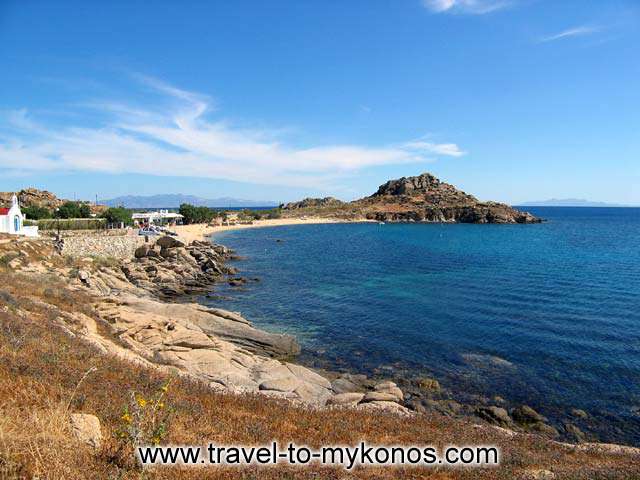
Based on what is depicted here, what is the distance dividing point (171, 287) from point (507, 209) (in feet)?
496

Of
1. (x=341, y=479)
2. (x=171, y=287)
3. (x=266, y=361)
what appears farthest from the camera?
(x=171, y=287)

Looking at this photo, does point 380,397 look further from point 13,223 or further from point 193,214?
point 193,214

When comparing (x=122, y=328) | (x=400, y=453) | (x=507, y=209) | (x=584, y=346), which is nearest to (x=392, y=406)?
(x=400, y=453)

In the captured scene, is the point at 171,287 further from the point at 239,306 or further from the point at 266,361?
the point at 266,361

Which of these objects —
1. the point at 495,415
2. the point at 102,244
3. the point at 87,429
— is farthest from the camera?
the point at 102,244

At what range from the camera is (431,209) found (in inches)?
6718

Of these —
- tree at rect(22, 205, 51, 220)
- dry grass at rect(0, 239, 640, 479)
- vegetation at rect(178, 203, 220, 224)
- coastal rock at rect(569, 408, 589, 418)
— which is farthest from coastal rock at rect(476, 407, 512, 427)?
vegetation at rect(178, 203, 220, 224)

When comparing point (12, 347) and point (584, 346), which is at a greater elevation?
point (12, 347)

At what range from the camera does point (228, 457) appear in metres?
7.64

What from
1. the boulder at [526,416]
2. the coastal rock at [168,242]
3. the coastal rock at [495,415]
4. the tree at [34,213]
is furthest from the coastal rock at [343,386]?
the tree at [34,213]

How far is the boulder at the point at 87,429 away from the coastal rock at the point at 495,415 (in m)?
15.4

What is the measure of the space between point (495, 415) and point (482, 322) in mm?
13587

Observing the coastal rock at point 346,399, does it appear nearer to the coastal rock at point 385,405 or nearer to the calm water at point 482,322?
the coastal rock at point 385,405

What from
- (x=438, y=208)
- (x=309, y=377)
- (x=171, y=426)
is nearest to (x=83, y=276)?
(x=309, y=377)
